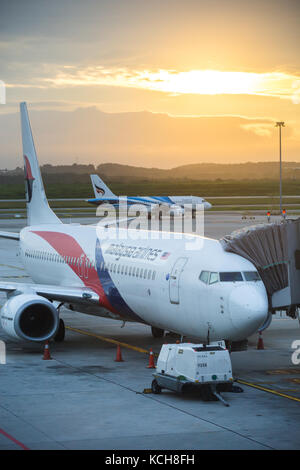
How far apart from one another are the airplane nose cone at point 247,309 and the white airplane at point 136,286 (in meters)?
0.03

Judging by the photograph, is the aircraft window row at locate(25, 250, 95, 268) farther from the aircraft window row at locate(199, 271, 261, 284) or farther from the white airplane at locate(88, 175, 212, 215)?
the white airplane at locate(88, 175, 212, 215)

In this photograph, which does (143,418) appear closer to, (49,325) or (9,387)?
(9,387)

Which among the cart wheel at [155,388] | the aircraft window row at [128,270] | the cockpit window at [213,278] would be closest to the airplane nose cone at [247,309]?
the cockpit window at [213,278]

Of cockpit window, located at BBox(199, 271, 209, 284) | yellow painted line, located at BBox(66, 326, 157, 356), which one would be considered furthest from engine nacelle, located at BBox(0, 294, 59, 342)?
cockpit window, located at BBox(199, 271, 209, 284)

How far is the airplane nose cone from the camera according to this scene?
22953mm

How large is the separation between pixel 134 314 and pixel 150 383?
15.9ft

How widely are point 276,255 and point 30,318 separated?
31.0 ft

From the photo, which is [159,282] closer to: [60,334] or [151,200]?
[60,334]

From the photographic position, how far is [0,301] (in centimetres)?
4159

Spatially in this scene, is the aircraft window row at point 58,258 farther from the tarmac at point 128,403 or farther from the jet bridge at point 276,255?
the jet bridge at point 276,255

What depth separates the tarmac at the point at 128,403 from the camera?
58.7ft

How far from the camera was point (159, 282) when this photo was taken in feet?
86.3

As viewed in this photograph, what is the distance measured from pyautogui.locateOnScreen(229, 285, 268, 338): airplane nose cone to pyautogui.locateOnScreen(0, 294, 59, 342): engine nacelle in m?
7.88

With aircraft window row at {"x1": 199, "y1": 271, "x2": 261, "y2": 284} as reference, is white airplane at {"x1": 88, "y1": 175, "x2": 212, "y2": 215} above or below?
above
